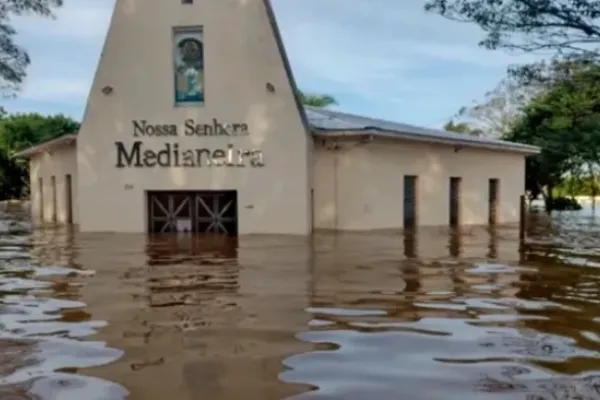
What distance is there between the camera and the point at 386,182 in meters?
23.2

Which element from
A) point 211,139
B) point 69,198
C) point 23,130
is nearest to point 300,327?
point 211,139

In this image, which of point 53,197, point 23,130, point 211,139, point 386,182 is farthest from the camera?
point 23,130

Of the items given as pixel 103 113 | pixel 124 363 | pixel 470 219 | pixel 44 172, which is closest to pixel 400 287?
pixel 124 363

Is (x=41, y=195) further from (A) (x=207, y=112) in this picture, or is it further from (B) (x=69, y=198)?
(A) (x=207, y=112)

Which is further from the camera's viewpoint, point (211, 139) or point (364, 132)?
point (364, 132)

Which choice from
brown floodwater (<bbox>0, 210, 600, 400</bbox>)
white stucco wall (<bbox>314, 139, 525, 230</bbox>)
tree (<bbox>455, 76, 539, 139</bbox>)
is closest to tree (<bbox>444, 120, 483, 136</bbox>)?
tree (<bbox>455, 76, 539, 139</bbox>)

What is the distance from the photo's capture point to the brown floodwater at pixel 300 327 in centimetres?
534

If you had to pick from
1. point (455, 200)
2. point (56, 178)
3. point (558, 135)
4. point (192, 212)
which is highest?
point (558, 135)

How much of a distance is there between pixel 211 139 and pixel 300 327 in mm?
14104

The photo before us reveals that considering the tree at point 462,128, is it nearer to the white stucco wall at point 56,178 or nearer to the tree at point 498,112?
the tree at point 498,112

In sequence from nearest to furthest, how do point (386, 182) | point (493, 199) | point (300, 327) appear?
point (300, 327)
point (386, 182)
point (493, 199)

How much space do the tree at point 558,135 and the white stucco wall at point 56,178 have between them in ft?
68.7

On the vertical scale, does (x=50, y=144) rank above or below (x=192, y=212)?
above

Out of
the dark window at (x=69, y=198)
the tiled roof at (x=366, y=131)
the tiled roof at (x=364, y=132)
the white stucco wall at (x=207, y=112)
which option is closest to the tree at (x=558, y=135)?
the tiled roof at (x=364, y=132)
